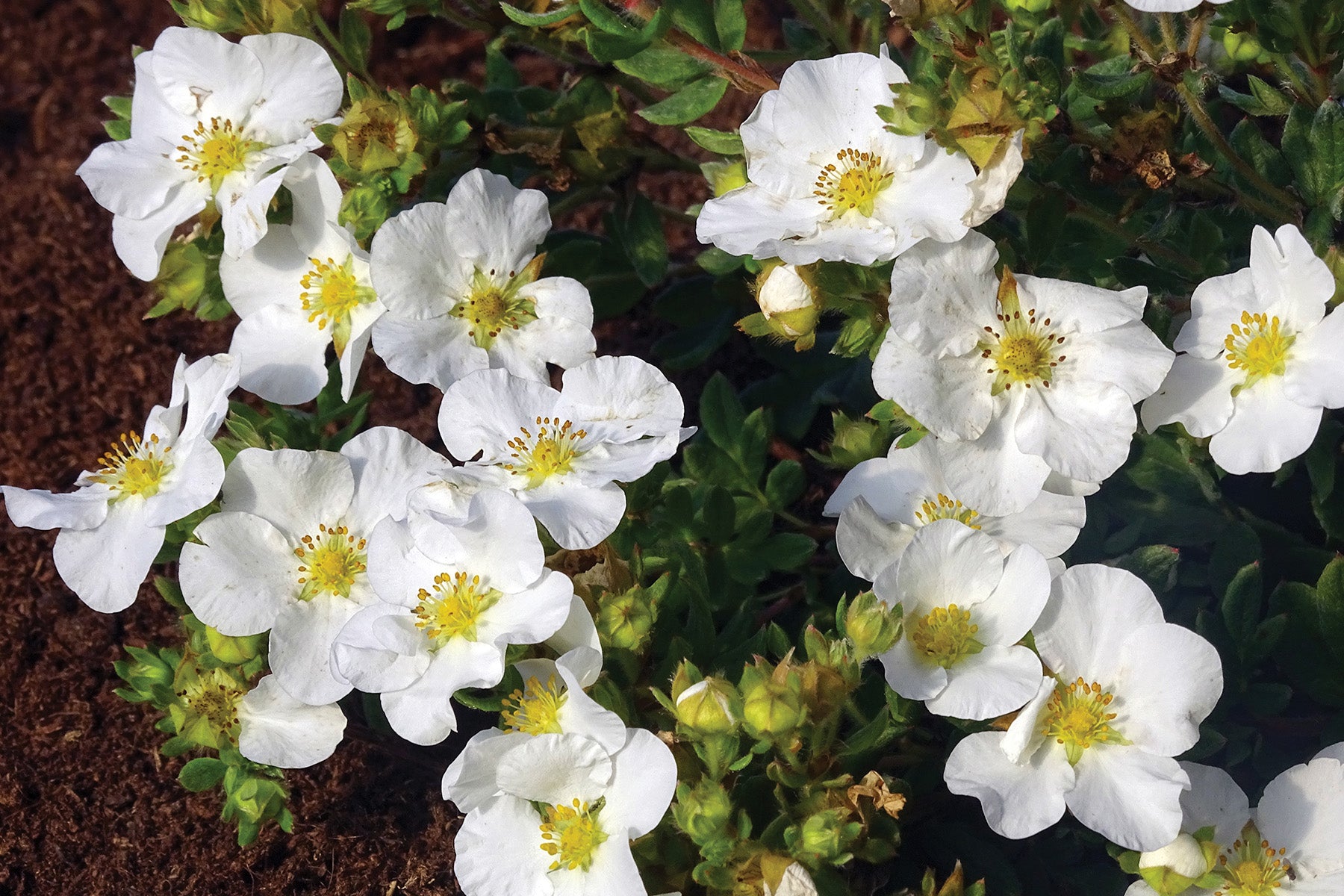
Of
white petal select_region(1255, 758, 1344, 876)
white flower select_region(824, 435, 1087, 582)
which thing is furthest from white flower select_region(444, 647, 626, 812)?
white petal select_region(1255, 758, 1344, 876)

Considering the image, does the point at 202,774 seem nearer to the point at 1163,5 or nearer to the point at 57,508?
the point at 57,508

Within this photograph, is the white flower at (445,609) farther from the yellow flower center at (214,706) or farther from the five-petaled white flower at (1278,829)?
the five-petaled white flower at (1278,829)

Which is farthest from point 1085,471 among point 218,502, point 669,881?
point 218,502

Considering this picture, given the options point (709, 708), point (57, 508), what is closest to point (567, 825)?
point (709, 708)

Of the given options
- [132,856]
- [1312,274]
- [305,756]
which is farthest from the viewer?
[132,856]

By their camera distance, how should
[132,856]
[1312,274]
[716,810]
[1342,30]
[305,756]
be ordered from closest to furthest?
1. [716,810]
2. [1312,274]
3. [305,756]
4. [1342,30]
5. [132,856]

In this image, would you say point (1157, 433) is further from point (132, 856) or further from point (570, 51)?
point (132, 856)
